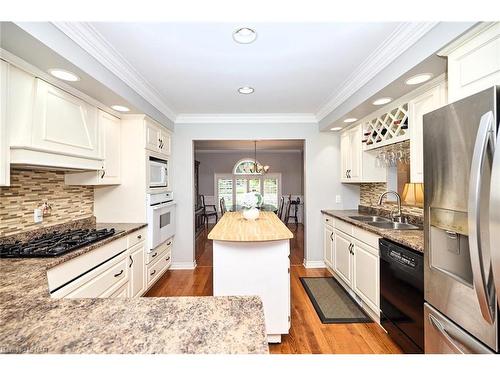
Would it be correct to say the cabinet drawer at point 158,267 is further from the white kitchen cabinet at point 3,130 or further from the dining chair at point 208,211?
the dining chair at point 208,211

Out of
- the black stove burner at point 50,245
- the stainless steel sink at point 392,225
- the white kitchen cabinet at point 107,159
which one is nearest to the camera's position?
the black stove burner at point 50,245

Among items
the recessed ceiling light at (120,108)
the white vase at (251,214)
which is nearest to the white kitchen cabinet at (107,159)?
the recessed ceiling light at (120,108)

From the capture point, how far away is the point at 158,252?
3.12m

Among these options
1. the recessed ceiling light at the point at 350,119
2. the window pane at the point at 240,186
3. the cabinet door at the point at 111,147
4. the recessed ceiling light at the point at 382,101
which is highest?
the recessed ceiling light at the point at 350,119

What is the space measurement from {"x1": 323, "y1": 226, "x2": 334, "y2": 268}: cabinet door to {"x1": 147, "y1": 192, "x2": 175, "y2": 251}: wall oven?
7.56 ft

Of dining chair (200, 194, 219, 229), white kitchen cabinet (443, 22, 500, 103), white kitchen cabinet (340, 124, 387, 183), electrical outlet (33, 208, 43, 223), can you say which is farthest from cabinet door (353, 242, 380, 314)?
dining chair (200, 194, 219, 229)

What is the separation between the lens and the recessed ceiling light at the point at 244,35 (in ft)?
5.33

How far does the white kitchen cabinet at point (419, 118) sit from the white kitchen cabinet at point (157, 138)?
281 cm

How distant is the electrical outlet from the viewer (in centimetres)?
202

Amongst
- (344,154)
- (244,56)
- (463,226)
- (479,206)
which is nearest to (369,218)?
(344,154)

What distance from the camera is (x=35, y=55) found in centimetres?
144

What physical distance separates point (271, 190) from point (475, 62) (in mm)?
7261

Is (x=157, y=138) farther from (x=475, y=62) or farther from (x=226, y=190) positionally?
(x=226, y=190)
